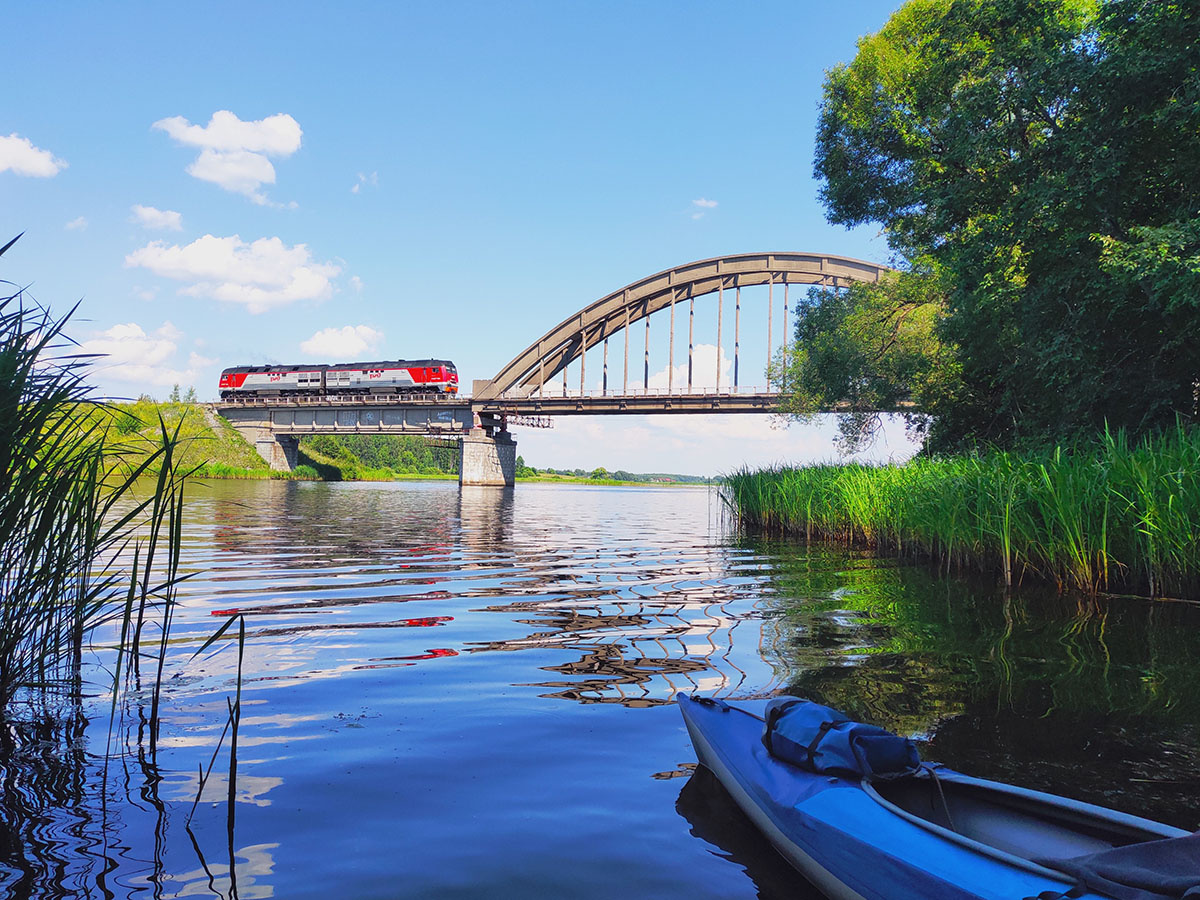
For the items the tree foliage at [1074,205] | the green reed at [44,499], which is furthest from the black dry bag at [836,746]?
the tree foliage at [1074,205]

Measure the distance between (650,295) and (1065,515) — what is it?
55076 mm

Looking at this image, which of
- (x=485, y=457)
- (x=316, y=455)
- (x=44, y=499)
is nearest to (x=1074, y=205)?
(x=44, y=499)

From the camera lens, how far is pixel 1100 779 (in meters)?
3.40

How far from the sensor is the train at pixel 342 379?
178 feet

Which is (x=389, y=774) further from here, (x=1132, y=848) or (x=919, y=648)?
(x=919, y=648)

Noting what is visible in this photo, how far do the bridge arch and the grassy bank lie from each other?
43.8m

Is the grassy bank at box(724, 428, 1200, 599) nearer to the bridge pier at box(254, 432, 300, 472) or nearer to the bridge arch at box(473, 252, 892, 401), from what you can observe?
the bridge arch at box(473, 252, 892, 401)

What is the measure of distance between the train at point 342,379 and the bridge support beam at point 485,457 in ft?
12.7

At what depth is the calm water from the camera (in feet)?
8.61

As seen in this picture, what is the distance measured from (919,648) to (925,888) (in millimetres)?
4247

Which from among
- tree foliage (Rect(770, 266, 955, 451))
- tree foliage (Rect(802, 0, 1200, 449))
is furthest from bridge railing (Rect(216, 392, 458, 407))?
tree foliage (Rect(802, 0, 1200, 449))

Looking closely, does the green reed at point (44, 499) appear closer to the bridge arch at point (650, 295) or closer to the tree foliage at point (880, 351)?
the tree foliage at point (880, 351)

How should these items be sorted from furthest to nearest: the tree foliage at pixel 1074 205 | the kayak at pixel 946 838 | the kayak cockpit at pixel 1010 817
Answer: the tree foliage at pixel 1074 205 < the kayak cockpit at pixel 1010 817 < the kayak at pixel 946 838

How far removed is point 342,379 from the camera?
56062mm
